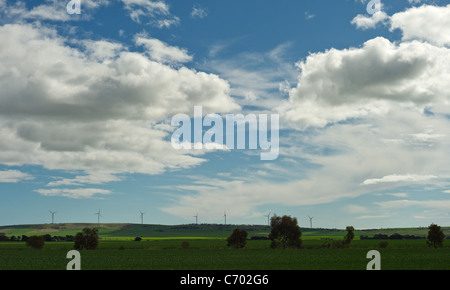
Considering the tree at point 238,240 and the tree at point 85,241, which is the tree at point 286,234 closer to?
the tree at point 238,240

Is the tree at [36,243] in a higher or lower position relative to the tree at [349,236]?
lower

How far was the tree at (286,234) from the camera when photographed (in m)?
140

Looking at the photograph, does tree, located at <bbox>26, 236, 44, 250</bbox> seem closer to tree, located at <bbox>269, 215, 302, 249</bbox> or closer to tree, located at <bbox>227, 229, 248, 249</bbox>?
tree, located at <bbox>227, 229, 248, 249</bbox>

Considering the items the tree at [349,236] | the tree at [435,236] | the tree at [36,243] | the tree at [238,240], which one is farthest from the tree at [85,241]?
the tree at [435,236]

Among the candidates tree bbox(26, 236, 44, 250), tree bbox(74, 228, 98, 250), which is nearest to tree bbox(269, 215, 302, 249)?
tree bbox(74, 228, 98, 250)

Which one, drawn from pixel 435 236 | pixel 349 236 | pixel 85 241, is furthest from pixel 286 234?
pixel 85 241

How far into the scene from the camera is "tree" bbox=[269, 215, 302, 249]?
139625 millimetres

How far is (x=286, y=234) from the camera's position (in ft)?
460

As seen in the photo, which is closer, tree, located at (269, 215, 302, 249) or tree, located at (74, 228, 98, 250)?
tree, located at (269, 215, 302, 249)
